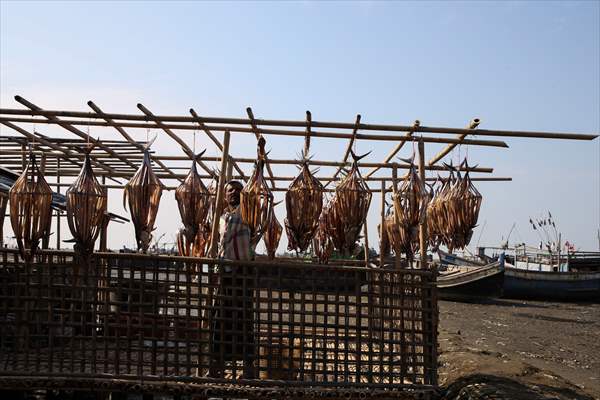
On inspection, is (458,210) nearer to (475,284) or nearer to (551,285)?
(475,284)

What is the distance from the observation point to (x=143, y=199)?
543 centimetres

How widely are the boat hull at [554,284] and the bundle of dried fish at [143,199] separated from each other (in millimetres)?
24800

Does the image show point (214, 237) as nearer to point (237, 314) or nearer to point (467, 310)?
point (237, 314)

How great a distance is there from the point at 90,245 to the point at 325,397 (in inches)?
104

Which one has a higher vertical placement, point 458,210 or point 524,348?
point 458,210

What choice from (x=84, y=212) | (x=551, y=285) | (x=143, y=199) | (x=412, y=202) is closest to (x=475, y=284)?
(x=551, y=285)

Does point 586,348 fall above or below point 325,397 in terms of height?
below

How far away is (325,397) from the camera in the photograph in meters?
4.73

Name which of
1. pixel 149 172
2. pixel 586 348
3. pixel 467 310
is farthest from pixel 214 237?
pixel 467 310

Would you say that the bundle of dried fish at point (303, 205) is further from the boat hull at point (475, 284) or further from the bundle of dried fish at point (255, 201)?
the boat hull at point (475, 284)

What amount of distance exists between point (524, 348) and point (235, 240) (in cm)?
1045

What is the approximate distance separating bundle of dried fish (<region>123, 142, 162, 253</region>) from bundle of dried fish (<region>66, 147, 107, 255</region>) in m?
0.33

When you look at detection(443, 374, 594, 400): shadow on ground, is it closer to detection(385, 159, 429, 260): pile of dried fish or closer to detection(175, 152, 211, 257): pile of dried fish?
detection(385, 159, 429, 260): pile of dried fish

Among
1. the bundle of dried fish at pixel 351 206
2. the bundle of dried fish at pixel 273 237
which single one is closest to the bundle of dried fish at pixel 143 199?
the bundle of dried fish at pixel 273 237
